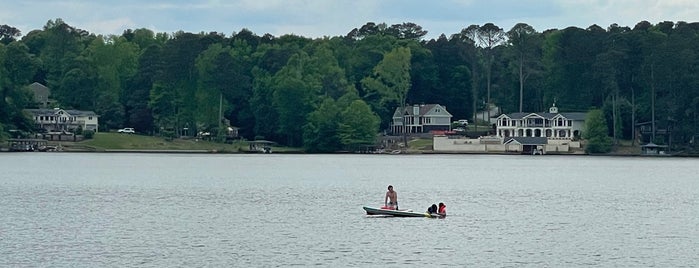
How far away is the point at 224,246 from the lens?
4700 cm

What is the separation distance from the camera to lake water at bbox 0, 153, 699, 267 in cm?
4431

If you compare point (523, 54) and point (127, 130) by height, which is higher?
point (523, 54)

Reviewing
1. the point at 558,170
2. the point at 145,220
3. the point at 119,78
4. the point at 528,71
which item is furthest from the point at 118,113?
the point at 145,220

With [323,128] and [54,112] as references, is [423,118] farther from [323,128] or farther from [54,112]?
[54,112]

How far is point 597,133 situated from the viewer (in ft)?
511

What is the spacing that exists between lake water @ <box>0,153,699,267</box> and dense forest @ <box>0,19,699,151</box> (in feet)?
158

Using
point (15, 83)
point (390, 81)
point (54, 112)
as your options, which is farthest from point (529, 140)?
point (15, 83)

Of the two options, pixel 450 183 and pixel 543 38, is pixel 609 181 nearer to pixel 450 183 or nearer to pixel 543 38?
pixel 450 183

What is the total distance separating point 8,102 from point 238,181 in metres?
68.5

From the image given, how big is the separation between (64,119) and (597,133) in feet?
214

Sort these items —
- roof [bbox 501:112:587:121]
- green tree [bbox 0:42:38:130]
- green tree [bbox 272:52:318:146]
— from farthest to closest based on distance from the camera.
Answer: roof [bbox 501:112:587:121] < green tree [bbox 272:52:318:146] < green tree [bbox 0:42:38:130]

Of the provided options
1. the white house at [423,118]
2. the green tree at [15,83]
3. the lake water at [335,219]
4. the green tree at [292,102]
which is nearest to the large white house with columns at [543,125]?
the white house at [423,118]

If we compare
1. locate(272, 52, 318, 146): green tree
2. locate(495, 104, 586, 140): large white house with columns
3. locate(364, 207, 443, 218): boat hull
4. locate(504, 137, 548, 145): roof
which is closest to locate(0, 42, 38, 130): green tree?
locate(272, 52, 318, 146): green tree

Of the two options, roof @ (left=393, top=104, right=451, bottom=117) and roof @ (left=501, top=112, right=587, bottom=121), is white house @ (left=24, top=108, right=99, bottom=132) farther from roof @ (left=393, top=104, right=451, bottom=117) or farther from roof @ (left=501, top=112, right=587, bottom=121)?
roof @ (left=501, top=112, right=587, bottom=121)
